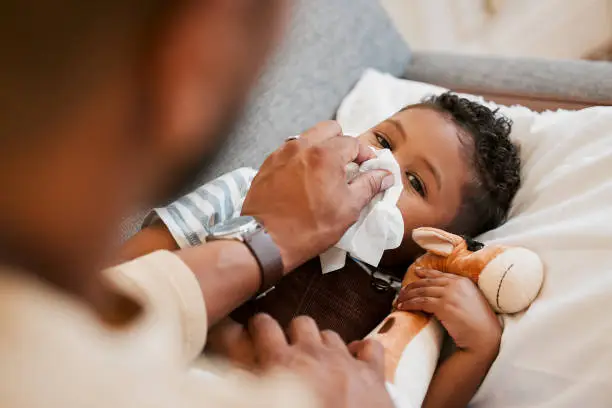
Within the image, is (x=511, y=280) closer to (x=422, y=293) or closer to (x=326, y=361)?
(x=422, y=293)

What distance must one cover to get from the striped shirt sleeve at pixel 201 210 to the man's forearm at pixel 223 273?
0.16 meters

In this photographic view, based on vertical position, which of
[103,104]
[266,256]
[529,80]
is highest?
[103,104]

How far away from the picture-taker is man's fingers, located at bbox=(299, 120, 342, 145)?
110 cm

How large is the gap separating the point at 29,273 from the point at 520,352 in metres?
0.78

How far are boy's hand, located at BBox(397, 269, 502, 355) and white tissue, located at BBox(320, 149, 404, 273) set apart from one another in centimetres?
10

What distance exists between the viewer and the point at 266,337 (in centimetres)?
80

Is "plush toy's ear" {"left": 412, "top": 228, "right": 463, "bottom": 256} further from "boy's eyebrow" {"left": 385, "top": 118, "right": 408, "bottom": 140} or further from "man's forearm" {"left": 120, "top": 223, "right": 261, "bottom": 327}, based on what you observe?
"man's forearm" {"left": 120, "top": 223, "right": 261, "bottom": 327}

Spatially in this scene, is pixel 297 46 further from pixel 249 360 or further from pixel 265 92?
pixel 249 360

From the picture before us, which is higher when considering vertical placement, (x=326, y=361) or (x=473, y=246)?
(x=326, y=361)

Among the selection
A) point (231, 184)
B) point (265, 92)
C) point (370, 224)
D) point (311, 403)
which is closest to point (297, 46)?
point (265, 92)

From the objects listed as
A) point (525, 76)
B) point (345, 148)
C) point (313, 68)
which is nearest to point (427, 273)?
point (345, 148)

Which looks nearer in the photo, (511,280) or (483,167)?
(511,280)

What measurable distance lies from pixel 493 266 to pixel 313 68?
808 mm

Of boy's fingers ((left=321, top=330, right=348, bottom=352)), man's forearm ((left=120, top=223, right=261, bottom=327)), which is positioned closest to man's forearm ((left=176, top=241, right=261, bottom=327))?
man's forearm ((left=120, top=223, right=261, bottom=327))
